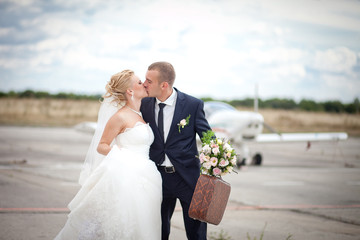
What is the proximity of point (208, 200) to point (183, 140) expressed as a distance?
24.6 inches

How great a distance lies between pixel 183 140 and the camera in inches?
137

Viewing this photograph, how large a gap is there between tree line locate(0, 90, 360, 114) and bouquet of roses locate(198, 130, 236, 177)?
2134 inches

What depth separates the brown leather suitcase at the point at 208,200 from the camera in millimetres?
3080

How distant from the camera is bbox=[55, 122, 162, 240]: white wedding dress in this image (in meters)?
3.27

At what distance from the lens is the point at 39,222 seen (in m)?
5.09

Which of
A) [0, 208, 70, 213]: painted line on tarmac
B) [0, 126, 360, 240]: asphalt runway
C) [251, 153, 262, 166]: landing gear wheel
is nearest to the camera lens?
[0, 126, 360, 240]: asphalt runway

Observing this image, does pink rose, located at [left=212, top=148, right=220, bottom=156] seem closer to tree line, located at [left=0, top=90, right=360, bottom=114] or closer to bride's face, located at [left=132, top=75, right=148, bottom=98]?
bride's face, located at [left=132, top=75, right=148, bottom=98]

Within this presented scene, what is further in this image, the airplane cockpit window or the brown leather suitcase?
the airplane cockpit window

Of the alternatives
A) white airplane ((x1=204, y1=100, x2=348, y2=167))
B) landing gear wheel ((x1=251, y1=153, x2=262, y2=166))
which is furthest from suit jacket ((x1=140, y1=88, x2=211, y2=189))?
landing gear wheel ((x1=251, y1=153, x2=262, y2=166))

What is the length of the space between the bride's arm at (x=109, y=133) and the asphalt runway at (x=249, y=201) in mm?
1719

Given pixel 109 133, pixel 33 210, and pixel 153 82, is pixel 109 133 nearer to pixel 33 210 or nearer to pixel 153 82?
pixel 153 82

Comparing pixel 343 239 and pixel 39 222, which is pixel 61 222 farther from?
pixel 343 239

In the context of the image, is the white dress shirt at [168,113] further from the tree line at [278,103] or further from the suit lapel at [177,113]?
the tree line at [278,103]

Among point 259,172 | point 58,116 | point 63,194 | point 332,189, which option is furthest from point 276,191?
point 58,116
